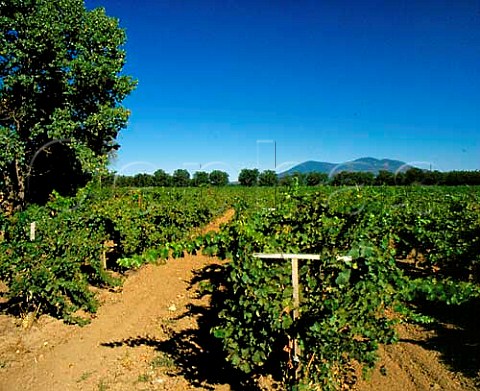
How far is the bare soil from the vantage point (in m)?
4.78

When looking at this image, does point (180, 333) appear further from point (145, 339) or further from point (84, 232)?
point (84, 232)

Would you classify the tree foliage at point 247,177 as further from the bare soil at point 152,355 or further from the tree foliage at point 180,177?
the bare soil at point 152,355

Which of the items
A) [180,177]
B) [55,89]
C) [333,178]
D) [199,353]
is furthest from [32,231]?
[180,177]

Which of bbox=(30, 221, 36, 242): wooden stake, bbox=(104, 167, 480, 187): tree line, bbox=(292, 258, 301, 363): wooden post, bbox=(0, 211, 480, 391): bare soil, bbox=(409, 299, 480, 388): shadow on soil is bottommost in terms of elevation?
bbox=(0, 211, 480, 391): bare soil

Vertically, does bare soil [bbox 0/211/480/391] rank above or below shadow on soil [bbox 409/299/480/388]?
below

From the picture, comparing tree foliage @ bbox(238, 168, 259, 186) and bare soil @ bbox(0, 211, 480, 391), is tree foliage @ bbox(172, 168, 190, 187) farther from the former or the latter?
bare soil @ bbox(0, 211, 480, 391)

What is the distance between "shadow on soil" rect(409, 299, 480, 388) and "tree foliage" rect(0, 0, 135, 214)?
12687 mm

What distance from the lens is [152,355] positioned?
5520 millimetres

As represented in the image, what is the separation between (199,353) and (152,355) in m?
0.72

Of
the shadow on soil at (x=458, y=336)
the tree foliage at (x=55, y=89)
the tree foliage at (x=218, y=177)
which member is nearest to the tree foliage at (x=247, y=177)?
the tree foliage at (x=218, y=177)

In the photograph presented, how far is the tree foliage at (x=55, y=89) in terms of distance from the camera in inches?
521

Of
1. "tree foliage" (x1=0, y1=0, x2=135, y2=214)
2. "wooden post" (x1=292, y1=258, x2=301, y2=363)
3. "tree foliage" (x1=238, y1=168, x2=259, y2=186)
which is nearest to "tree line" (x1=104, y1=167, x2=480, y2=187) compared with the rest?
"tree foliage" (x1=238, y1=168, x2=259, y2=186)

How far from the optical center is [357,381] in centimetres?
459

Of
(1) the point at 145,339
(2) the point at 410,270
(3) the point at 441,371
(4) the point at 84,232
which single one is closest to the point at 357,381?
(3) the point at 441,371
